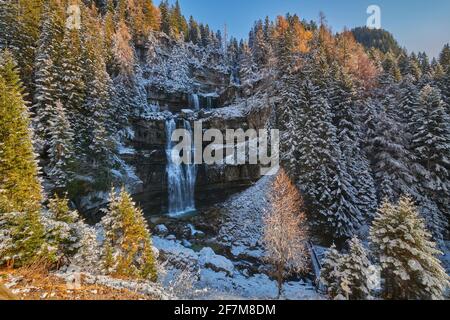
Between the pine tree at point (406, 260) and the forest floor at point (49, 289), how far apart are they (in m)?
10.3

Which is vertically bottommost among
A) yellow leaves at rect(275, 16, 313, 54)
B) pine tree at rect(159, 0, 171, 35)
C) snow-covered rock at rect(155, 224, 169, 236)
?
snow-covered rock at rect(155, 224, 169, 236)

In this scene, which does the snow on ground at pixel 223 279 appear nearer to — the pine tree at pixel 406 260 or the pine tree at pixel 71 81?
the pine tree at pixel 406 260

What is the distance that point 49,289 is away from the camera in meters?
5.94

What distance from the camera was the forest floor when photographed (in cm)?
561

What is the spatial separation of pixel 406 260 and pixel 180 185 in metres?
26.3

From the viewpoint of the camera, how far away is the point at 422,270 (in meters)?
9.95

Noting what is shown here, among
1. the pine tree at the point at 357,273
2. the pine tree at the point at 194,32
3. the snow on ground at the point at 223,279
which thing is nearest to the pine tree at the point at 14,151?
the snow on ground at the point at 223,279

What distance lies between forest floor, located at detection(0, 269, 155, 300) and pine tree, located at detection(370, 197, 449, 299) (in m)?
10.3

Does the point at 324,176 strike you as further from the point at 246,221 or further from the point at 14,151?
the point at 14,151

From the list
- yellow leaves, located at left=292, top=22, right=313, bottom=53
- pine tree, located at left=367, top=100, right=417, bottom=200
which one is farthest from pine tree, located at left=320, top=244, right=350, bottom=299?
yellow leaves, located at left=292, top=22, right=313, bottom=53

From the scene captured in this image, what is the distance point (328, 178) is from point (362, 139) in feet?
24.3

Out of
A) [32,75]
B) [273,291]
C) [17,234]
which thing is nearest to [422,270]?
[273,291]

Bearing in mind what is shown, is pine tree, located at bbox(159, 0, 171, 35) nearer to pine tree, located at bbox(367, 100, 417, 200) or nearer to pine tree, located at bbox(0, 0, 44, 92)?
pine tree, located at bbox(0, 0, 44, 92)
